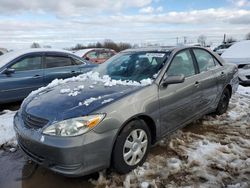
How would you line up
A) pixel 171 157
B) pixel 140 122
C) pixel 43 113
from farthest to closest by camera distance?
pixel 171 157 → pixel 140 122 → pixel 43 113

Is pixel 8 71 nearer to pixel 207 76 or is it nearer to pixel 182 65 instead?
pixel 182 65

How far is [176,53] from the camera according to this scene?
419 centimetres

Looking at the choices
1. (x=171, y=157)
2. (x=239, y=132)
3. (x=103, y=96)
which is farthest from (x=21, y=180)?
(x=239, y=132)

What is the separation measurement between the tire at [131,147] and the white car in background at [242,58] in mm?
6014

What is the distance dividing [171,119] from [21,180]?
206 cm

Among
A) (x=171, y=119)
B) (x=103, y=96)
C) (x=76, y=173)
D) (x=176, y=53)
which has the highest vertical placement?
(x=176, y=53)

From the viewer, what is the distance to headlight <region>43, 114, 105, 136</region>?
111 inches

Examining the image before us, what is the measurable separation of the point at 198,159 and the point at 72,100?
180cm

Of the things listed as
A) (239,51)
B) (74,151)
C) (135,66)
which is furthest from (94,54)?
(74,151)

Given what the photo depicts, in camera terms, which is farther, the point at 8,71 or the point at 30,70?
the point at 30,70

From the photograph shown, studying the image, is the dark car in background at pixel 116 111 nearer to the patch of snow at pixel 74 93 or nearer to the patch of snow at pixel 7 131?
the patch of snow at pixel 74 93

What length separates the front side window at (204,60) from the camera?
4.70 meters

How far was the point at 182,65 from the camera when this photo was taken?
4246 millimetres

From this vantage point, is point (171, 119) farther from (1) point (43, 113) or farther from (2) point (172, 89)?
(1) point (43, 113)
